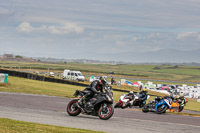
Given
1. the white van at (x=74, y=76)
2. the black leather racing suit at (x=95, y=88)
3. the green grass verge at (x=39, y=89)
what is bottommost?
the green grass verge at (x=39, y=89)

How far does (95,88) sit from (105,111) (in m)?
1.06

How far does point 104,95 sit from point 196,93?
50.0m

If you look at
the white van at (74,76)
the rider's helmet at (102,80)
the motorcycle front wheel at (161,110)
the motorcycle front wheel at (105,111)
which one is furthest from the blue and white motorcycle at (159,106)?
the white van at (74,76)

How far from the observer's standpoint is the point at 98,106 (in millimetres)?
14117

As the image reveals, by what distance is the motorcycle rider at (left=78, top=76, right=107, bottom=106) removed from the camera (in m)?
14.0

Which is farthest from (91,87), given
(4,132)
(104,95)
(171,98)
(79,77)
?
(79,77)

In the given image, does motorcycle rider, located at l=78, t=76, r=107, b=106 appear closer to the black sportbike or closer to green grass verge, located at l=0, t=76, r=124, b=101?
the black sportbike

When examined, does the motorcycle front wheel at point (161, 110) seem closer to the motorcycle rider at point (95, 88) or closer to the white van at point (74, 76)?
the motorcycle rider at point (95, 88)

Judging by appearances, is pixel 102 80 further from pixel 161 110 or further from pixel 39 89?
pixel 39 89

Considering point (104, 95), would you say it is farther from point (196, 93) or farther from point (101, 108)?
point (196, 93)

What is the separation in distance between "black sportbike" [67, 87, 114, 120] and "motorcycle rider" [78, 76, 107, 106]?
159 millimetres

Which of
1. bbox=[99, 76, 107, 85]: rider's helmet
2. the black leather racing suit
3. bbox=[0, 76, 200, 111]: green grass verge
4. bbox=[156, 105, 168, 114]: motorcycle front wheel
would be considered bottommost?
bbox=[156, 105, 168, 114]: motorcycle front wheel

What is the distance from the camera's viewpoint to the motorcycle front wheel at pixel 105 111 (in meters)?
13.6

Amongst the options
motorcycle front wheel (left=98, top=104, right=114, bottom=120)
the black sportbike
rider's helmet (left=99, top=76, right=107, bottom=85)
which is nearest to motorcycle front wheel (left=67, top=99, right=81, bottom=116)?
the black sportbike
